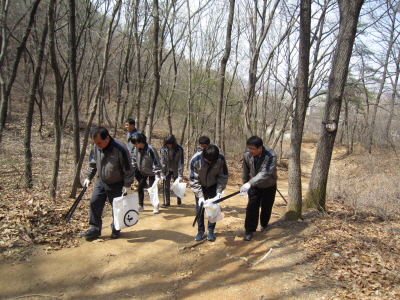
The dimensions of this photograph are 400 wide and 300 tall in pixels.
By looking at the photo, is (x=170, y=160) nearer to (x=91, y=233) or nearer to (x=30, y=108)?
(x=91, y=233)

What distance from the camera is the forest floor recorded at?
3016mm

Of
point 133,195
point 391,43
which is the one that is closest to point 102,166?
point 133,195

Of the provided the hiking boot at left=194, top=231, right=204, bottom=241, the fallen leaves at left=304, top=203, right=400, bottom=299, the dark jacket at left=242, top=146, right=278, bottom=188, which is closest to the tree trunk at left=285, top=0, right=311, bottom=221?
the fallen leaves at left=304, top=203, right=400, bottom=299

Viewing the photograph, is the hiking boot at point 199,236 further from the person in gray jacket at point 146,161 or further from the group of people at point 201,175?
the person in gray jacket at point 146,161

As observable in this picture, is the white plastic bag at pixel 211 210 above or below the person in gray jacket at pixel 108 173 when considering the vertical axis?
below

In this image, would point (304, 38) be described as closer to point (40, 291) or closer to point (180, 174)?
point (180, 174)

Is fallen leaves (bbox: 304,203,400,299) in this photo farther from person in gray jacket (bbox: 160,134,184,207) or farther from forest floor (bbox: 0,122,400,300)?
person in gray jacket (bbox: 160,134,184,207)

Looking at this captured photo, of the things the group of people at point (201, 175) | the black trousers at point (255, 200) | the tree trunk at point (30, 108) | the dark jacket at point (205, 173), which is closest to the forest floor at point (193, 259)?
the black trousers at point (255, 200)

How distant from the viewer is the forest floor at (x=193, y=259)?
3016 millimetres

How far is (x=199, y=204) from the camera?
14.1 ft

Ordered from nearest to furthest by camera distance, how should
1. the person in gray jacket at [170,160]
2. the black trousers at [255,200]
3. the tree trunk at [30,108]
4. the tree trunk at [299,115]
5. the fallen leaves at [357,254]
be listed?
the fallen leaves at [357,254], the black trousers at [255,200], the tree trunk at [299,115], the tree trunk at [30,108], the person in gray jacket at [170,160]

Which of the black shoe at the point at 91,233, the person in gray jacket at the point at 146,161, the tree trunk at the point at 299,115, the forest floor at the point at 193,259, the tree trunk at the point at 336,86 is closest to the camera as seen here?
the forest floor at the point at 193,259

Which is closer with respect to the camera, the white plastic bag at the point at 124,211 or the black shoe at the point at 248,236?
the white plastic bag at the point at 124,211

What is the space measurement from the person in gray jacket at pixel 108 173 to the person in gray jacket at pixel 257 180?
1869 mm
